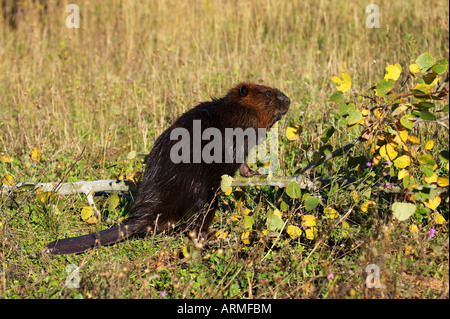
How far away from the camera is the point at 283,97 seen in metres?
3.30

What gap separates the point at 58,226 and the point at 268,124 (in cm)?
140

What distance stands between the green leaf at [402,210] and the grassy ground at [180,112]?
13cm

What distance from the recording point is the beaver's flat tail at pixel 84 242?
257 centimetres

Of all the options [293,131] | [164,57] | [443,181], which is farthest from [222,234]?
[164,57]

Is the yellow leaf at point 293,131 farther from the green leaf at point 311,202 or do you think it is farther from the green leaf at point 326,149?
the green leaf at point 311,202

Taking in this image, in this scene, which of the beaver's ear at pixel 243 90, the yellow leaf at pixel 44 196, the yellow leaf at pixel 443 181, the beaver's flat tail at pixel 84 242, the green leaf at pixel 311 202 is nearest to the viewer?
the yellow leaf at pixel 443 181

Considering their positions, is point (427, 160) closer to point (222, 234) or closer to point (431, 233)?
point (431, 233)

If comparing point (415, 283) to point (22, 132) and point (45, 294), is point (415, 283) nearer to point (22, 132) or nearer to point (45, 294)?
point (45, 294)

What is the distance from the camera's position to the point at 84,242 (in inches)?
103

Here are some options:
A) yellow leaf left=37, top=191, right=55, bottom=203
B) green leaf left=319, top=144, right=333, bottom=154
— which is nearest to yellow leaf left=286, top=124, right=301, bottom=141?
green leaf left=319, top=144, right=333, bottom=154

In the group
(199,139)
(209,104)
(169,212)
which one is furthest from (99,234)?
(209,104)

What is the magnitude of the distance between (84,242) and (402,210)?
61.1 inches

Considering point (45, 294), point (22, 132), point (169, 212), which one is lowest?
point (45, 294)

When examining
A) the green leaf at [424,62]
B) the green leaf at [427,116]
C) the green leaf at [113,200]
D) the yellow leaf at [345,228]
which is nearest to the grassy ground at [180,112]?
the yellow leaf at [345,228]
